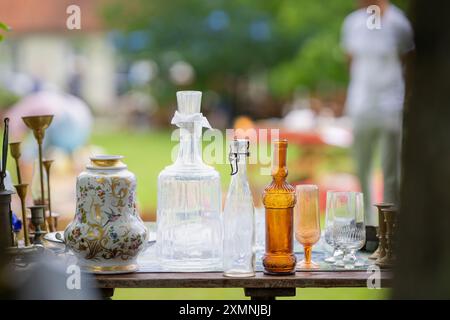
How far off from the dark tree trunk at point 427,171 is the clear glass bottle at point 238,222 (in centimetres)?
91

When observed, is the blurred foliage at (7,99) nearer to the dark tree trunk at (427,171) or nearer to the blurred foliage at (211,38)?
the blurred foliage at (211,38)

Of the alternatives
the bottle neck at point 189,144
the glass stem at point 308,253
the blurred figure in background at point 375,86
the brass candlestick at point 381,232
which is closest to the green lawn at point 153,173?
the brass candlestick at point 381,232

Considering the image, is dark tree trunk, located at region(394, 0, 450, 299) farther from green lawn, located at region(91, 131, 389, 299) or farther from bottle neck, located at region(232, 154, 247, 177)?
bottle neck, located at region(232, 154, 247, 177)

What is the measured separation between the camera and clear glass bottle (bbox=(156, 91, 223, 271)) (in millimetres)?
2834

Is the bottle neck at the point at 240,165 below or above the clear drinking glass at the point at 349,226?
above

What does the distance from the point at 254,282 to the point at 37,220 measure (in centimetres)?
78

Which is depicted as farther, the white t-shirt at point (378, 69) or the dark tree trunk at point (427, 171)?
the white t-shirt at point (378, 69)

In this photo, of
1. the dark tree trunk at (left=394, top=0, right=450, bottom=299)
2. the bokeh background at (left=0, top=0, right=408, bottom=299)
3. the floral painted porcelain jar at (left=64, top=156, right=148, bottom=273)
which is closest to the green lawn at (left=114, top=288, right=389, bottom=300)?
the floral painted porcelain jar at (left=64, top=156, right=148, bottom=273)

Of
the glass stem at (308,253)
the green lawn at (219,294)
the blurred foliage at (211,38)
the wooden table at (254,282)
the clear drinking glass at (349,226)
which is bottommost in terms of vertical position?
the green lawn at (219,294)

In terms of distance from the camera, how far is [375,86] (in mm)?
5781

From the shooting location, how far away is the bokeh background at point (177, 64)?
17.1m

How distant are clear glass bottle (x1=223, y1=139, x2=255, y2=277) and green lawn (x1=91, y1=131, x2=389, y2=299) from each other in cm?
41

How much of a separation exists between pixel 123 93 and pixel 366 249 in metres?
24.5

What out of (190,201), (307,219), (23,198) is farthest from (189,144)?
(23,198)
